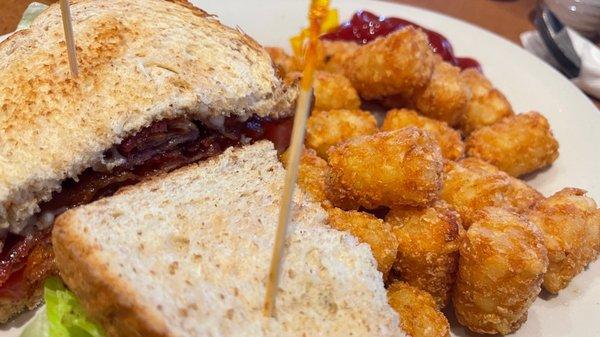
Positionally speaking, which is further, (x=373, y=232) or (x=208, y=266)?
(x=373, y=232)

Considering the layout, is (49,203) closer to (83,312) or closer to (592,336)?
(83,312)

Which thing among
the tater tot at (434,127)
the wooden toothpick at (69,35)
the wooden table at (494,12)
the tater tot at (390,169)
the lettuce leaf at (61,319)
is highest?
the wooden toothpick at (69,35)

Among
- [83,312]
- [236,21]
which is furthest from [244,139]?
[236,21]

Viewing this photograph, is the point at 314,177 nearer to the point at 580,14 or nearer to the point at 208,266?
the point at 208,266

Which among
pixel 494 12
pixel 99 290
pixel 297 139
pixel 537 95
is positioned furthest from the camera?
pixel 494 12

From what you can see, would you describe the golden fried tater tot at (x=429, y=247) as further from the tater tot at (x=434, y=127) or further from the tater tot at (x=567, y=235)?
the tater tot at (x=434, y=127)

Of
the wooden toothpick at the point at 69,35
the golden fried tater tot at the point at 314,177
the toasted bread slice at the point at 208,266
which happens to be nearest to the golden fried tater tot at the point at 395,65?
the golden fried tater tot at the point at 314,177

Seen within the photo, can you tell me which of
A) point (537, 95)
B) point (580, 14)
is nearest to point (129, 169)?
point (537, 95)
